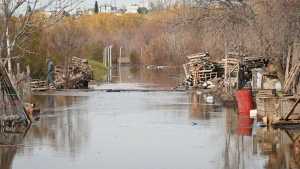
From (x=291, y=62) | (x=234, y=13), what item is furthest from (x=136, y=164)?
(x=234, y=13)

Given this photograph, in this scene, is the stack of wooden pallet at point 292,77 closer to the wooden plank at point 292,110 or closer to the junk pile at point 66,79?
the wooden plank at point 292,110

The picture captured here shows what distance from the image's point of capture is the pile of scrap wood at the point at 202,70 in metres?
49.8

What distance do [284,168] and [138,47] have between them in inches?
4548

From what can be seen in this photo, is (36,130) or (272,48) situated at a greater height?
(272,48)

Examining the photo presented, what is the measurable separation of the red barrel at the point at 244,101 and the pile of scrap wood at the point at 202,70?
70.8ft

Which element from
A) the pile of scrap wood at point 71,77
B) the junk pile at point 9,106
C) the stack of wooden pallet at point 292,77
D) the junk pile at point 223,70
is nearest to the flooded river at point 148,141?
the junk pile at point 9,106

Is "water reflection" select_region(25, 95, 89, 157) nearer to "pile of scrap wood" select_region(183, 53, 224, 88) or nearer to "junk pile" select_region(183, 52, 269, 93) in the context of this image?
"junk pile" select_region(183, 52, 269, 93)

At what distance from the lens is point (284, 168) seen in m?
15.1

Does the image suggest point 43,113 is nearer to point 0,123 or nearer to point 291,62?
point 0,123

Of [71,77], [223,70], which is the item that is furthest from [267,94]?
[71,77]

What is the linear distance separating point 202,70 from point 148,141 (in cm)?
3082

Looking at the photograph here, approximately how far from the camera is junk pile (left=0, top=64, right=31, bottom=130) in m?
22.1

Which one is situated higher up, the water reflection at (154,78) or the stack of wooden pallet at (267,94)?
the stack of wooden pallet at (267,94)

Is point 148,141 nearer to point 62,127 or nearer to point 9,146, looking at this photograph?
point 9,146
